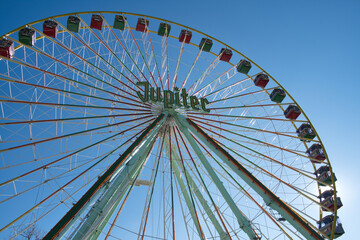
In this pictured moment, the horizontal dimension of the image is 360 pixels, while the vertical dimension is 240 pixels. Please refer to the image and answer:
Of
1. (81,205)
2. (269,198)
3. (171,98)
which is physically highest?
(171,98)

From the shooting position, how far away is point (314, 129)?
17.7 metres

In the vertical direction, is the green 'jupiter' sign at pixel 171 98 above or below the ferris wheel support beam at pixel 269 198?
above

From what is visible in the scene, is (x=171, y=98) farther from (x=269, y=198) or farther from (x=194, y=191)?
(x=269, y=198)

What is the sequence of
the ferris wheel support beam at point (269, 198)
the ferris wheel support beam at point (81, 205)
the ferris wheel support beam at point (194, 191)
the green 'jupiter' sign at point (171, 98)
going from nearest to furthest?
the ferris wheel support beam at point (81, 205), the ferris wheel support beam at point (269, 198), the ferris wheel support beam at point (194, 191), the green 'jupiter' sign at point (171, 98)

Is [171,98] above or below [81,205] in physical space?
above

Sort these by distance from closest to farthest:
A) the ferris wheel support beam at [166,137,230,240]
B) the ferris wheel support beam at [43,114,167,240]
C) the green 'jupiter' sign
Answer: the ferris wheel support beam at [43,114,167,240]
the ferris wheel support beam at [166,137,230,240]
the green 'jupiter' sign

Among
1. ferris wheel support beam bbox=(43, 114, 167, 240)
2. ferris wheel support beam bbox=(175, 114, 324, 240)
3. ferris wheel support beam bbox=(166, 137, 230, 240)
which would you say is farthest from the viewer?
ferris wheel support beam bbox=(166, 137, 230, 240)

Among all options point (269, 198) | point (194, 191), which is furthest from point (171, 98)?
point (269, 198)

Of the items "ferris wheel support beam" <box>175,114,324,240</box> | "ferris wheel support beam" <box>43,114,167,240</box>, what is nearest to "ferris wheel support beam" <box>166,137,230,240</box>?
"ferris wheel support beam" <box>175,114,324,240</box>

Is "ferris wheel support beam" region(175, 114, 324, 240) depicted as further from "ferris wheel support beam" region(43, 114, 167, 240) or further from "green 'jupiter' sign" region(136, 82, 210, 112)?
"ferris wheel support beam" region(43, 114, 167, 240)

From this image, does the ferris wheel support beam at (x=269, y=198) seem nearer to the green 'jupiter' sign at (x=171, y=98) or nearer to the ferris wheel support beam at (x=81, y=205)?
the green 'jupiter' sign at (x=171, y=98)

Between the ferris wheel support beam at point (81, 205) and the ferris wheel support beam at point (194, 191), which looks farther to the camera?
the ferris wheel support beam at point (194, 191)

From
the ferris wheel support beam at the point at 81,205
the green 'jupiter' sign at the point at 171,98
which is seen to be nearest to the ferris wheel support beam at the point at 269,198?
the green 'jupiter' sign at the point at 171,98

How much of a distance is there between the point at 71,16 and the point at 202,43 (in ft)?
26.4
